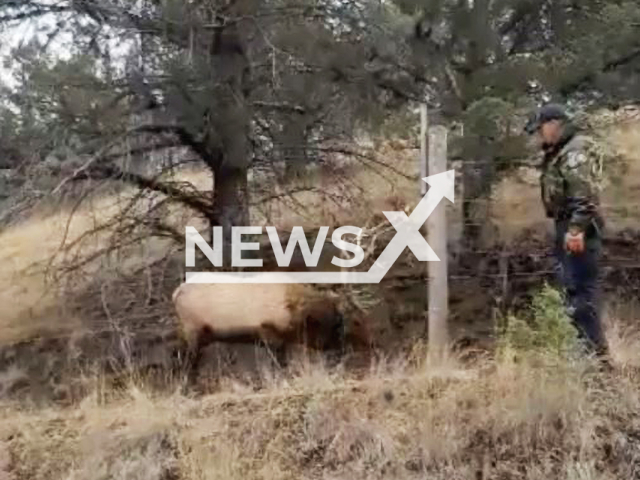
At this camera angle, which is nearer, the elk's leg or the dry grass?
the dry grass

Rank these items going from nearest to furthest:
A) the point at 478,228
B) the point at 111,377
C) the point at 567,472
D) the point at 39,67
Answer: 1. the point at 567,472
2. the point at 111,377
3. the point at 39,67
4. the point at 478,228

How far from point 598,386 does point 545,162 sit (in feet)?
4.48

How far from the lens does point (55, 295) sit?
8.71m

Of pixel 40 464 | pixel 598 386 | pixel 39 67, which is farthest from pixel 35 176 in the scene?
pixel 598 386

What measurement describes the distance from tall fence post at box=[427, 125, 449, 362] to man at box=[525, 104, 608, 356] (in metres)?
0.81

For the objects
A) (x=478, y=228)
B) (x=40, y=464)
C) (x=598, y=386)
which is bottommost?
(x=40, y=464)

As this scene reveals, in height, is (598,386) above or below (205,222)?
below

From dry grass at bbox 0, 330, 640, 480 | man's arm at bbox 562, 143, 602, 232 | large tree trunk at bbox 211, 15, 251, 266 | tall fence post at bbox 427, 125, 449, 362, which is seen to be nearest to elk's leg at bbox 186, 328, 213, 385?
large tree trunk at bbox 211, 15, 251, 266

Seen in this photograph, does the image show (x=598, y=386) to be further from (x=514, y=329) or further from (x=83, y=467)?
(x=83, y=467)

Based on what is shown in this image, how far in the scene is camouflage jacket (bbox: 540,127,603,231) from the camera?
5090mm

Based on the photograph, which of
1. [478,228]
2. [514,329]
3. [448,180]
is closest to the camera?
[514,329]

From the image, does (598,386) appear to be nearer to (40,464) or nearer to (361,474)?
(361,474)

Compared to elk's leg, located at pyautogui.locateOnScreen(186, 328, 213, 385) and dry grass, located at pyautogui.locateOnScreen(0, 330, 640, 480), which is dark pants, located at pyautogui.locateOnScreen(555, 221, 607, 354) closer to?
dry grass, located at pyautogui.locateOnScreen(0, 330, 640, 480)

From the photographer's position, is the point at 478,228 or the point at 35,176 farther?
the point at 478,228
